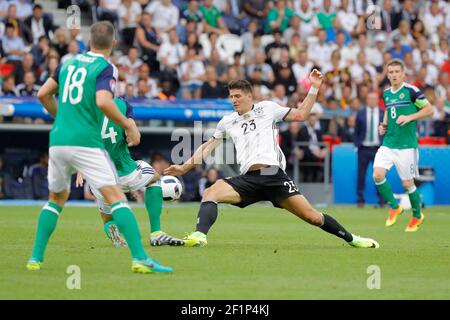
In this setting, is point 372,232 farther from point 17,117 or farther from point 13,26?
point 13,26

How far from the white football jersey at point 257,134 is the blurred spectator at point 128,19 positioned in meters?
13.0

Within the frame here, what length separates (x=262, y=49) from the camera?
26.1m

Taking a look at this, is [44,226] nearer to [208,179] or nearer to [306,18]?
[208,179]

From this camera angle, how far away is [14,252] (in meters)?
11.2

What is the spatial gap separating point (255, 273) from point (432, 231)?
673 centimetres

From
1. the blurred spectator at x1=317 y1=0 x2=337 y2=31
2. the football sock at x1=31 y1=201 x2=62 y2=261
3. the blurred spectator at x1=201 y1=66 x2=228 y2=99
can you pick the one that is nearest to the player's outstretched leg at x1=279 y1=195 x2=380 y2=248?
the football sock at x1=31 y1=201 x2=62 y2=261

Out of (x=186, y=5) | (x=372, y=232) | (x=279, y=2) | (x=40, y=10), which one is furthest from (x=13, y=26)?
(x=372, y=232)

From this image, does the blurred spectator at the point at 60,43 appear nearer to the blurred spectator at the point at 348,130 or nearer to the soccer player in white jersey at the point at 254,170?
the blurred spectator at the point at 348,130

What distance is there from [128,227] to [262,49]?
17.5m

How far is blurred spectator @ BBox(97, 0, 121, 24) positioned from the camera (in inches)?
964

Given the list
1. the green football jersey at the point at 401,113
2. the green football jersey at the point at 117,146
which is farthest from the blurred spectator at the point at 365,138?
the green football jersey at the point at 117,146

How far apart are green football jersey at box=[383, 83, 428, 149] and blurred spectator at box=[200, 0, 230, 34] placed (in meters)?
10.2

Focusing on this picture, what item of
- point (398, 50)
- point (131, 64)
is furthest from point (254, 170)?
point (398, 50)

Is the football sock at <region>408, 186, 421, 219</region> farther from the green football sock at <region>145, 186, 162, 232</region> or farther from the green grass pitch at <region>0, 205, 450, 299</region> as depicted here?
the green football sock at <region>145, 186, 162, 232</region>
